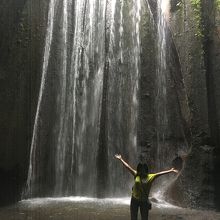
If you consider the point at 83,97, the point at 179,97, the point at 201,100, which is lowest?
the point at 201,100

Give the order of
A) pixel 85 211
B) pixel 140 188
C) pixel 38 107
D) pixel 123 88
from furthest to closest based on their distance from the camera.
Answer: pixel 123 88
pixel 38 107
pixel 85 211
pixel 140 188

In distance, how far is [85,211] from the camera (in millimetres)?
9414

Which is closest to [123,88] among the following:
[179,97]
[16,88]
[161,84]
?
[161,84]

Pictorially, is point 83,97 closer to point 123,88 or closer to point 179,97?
point 123,88

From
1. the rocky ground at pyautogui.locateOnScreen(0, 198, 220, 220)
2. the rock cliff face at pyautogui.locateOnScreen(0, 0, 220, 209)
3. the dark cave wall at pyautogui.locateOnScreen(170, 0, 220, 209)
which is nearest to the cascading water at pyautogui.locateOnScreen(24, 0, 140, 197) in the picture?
the rock cliff face at pyautogui.locateOnScreen(0, 0, 220, 209)

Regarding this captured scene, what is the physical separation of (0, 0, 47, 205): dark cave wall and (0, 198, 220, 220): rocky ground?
2.65ft

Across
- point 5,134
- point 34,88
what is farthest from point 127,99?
point 5,134

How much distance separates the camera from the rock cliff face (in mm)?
10289

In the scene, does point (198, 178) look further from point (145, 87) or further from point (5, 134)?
point (5, 134)

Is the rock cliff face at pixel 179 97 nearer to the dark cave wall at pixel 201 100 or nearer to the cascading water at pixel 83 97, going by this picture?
the dark cave wall at pixel 201 100

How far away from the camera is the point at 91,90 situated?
13.9m

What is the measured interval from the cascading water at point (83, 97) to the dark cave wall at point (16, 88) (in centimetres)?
192

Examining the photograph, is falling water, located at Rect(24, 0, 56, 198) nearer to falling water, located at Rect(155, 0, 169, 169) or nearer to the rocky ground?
the rocky ground

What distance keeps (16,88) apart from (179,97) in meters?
5.44
